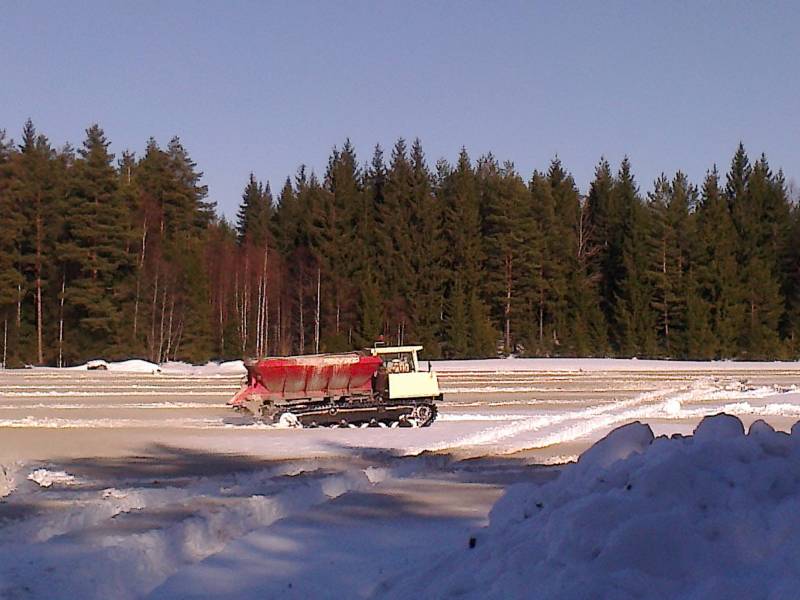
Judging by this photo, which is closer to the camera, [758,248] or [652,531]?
[652,531]

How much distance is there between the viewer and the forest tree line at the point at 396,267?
171 ft

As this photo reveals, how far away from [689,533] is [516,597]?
115cm

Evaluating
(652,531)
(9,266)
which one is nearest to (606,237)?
(9,266)

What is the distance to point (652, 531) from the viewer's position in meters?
5.77

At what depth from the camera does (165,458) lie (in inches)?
671

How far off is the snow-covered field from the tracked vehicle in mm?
794

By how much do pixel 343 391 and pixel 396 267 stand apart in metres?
34.0

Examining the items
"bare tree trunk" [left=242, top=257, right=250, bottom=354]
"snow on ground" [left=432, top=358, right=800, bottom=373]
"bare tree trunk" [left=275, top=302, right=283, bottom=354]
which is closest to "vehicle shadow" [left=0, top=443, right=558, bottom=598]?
"snow on ground" [left=432, top=358, right=800, bottom=373]

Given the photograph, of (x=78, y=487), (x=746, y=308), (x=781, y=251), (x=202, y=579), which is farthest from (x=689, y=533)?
(x=781, y=251)

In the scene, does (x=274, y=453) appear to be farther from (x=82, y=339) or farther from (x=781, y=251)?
(x=781, y=251)

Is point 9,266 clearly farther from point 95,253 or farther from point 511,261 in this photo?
point 511,261

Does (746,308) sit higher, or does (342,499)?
(746,308)

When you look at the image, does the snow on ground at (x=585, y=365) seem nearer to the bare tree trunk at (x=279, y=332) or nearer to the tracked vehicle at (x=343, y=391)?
the bare tree trunk at (x=279, y=332)

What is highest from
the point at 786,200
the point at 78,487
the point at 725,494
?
the point at 786,200
